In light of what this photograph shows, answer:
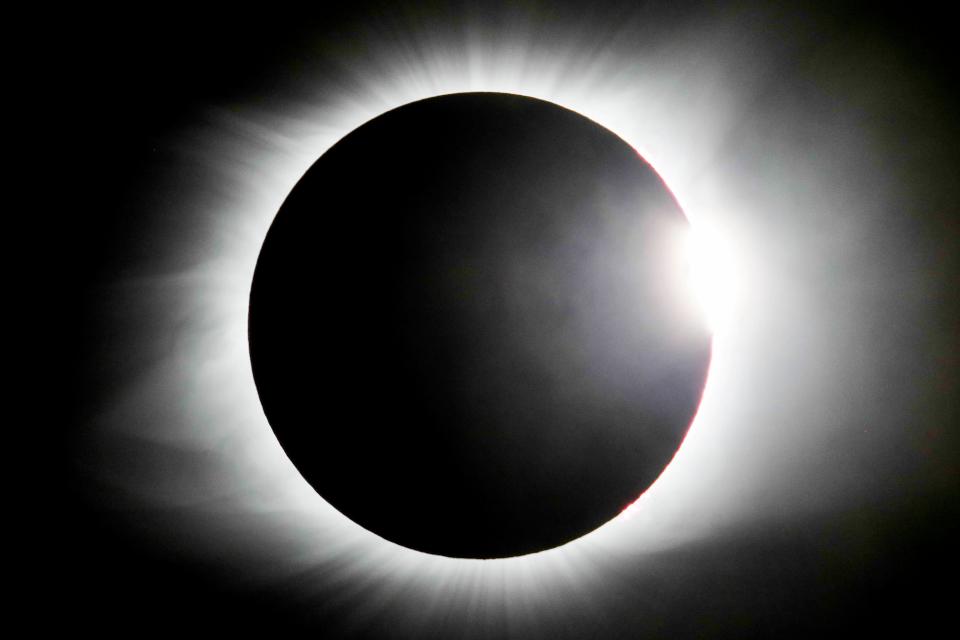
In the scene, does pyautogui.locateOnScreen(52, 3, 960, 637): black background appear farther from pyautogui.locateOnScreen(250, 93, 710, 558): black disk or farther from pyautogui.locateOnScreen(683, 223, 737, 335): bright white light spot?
pyautogui.locateOnScreen(250, 93, 710, 558): black disk

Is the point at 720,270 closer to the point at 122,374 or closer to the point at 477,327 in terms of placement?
the point at 477,327

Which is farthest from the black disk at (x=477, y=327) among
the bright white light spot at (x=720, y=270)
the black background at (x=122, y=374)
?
the black background at (x=122, y=374)

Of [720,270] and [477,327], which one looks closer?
[477,327]

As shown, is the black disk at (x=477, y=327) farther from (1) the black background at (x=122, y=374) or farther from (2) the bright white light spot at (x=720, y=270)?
(1) the black background at (x=122, y=374)

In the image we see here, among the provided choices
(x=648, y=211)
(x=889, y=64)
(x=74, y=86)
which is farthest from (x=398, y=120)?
(x=889, y=64)

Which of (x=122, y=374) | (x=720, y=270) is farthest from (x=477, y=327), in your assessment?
(x=122, y=374)

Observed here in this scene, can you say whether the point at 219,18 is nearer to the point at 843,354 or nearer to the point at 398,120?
the point at 398,120

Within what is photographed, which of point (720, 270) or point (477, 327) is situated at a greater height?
point (720, 270)
